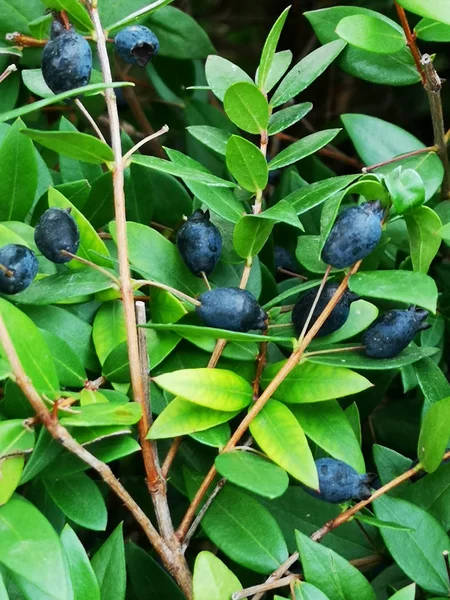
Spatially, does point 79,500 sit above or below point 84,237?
below

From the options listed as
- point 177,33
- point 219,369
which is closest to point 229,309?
point 219,369

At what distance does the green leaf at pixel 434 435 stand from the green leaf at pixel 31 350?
12.7 inches

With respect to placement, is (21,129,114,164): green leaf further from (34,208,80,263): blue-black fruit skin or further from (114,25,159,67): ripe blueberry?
(114,25,159,67): ripe blueberry

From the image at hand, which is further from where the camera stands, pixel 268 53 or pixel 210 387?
pixel 268 53

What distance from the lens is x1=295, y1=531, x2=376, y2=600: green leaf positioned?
62cm

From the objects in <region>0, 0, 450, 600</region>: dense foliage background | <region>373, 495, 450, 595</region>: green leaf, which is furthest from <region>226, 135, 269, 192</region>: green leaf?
<region>373, 495, 450, 595</region>: green leaf

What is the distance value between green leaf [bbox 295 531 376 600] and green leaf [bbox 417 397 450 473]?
4.7 inches

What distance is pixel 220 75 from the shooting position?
0.77m

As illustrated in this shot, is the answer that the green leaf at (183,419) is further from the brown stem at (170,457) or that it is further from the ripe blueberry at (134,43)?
the ripe blueberry at (134,43)

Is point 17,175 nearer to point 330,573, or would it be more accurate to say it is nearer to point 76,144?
point 76,144

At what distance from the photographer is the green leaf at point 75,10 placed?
2.21 ft

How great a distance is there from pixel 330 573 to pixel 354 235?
0.93ft

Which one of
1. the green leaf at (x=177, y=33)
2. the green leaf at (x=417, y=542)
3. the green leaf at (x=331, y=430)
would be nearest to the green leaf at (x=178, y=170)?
the green leaf at (x=331, y=430)

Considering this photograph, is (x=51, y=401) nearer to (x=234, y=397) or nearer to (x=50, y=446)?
(x=50, y=446)
